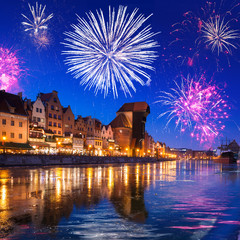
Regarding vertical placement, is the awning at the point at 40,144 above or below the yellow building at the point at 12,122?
below

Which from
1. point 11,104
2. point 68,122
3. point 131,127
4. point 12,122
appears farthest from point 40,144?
point 131,127

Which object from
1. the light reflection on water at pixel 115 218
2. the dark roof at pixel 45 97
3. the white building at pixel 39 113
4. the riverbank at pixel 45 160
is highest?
the dark roof at pixel 45 97

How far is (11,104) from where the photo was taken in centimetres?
6391

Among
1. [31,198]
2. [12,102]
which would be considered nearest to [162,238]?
[31,198]

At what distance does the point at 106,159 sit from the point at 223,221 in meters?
76.5

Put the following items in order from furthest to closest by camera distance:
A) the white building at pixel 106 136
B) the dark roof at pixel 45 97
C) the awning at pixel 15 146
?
the white building at pixel 106 136, the dark roof at pixel 45 97, the awning at pixel 15 146

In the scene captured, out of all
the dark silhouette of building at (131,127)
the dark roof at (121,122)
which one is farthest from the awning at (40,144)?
the dark roof at (121,122)

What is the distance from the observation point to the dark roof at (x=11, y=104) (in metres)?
61.8

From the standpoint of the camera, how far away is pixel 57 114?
83.3 m

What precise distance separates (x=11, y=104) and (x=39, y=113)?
40.0ft

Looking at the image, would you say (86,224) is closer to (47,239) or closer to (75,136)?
(47,239)

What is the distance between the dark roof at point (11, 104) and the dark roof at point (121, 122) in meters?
65.0

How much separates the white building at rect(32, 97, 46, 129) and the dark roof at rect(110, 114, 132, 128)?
54.2 metres

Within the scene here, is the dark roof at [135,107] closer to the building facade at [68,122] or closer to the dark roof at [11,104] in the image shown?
the building facade at [68,122]
